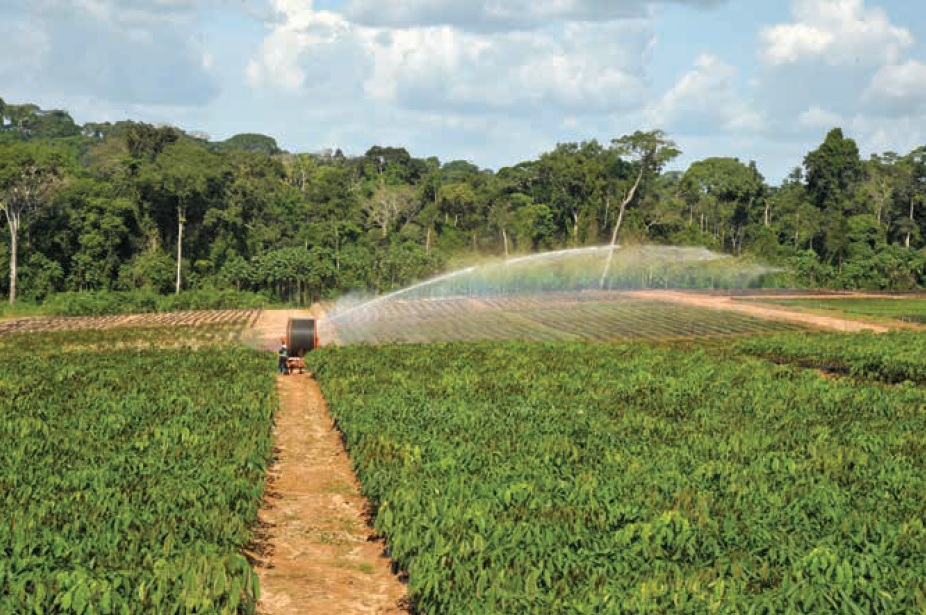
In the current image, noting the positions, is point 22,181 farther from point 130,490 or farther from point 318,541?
point 318,541

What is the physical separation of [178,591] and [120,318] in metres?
74.4

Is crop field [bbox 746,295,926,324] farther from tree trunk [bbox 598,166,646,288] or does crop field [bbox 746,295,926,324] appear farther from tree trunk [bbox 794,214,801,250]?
tree trunk [bbox 794,214,801,250]

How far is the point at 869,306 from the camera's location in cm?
9025

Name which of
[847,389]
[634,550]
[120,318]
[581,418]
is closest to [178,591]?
[634,550]

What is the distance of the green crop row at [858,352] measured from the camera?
43656 millimetres

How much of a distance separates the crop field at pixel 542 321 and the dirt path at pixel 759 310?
2328 millimetres

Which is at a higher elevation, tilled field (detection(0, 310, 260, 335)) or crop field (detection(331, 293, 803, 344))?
crop field (detection(331, 293, 803, 344))

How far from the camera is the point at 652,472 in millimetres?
19500

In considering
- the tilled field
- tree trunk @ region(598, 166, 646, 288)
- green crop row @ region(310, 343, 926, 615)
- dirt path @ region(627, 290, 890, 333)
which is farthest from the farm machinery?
tree trunk @ region(598, 166, 646, 288)

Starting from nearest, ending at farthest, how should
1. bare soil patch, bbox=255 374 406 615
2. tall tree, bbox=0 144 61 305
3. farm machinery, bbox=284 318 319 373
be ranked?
bare soil patch, bbox=255 374 406 615 < farm machinery, bbox=284 318 319 373 < tall tree, bbox=0 144 61 305

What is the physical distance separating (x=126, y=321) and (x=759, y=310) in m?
57.6

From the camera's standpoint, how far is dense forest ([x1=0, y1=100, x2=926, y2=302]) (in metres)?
101

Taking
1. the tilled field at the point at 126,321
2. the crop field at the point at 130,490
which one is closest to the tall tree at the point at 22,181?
the tilled field at the point at 126,321

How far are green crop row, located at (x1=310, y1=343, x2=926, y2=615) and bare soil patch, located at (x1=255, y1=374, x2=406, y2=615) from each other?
84cm
